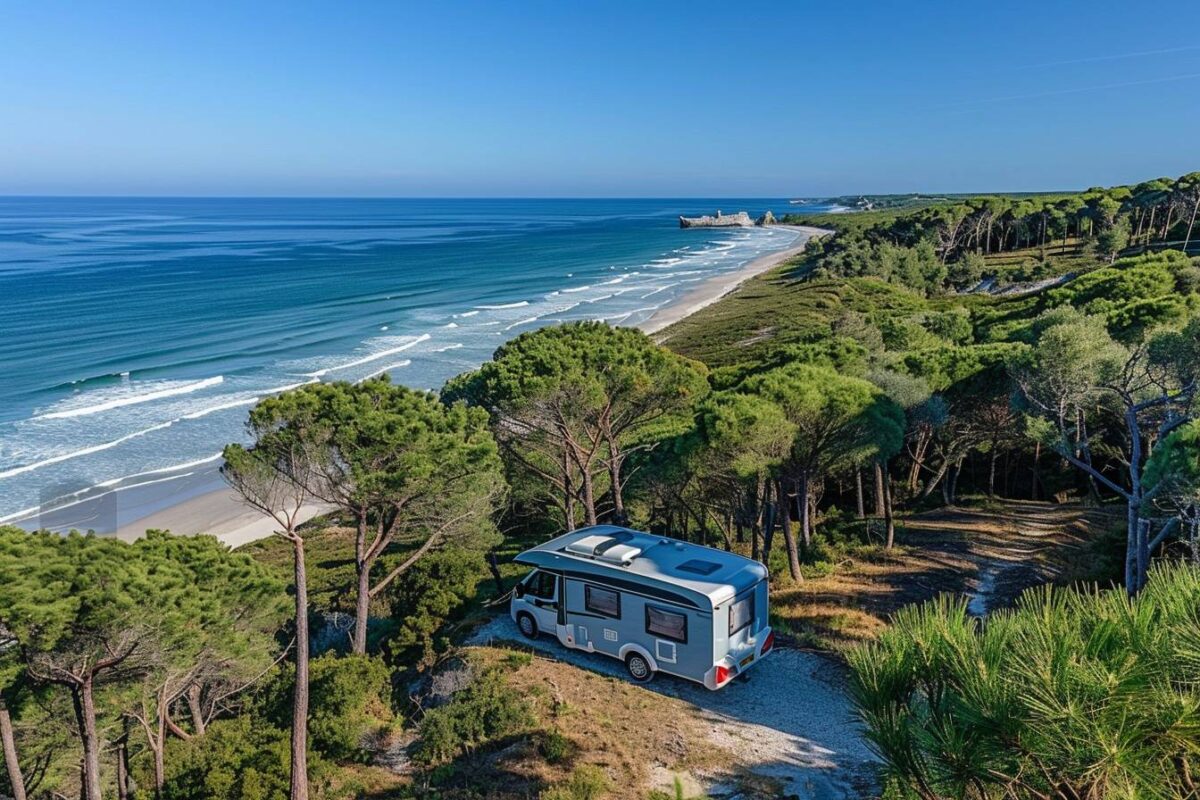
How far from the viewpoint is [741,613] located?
→ 12320 mm

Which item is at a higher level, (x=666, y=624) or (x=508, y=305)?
(x=666, y=624)

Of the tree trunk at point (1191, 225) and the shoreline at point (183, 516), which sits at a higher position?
the tree trunk at point (1191, 225)

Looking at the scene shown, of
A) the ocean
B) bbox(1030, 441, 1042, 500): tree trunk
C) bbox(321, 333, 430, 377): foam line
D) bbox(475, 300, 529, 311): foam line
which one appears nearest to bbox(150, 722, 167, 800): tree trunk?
the ocean

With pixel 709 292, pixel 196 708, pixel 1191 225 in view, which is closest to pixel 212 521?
pixel 196 708

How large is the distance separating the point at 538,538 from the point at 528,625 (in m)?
11.6

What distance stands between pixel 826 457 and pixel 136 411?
3927 cm

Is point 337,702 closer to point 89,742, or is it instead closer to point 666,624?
point 89,742

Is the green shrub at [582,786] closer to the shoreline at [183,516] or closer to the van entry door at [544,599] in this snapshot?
the van entry door at [544,599]

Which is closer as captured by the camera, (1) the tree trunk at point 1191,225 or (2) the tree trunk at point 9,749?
(2) the tree trunk at point 9,749

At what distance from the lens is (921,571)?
1778cm

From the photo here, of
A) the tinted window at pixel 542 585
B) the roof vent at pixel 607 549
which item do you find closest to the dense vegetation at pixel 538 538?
the tinted window at pixel 542 585

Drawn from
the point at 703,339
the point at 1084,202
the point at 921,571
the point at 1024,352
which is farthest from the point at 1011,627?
the point at 1084,202

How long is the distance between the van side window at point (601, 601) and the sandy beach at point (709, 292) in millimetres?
54387

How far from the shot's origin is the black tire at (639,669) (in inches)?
504
